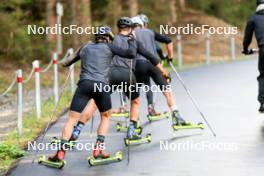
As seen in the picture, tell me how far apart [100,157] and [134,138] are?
1753mm

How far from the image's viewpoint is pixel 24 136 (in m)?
14.0

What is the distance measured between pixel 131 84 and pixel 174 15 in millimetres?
31606

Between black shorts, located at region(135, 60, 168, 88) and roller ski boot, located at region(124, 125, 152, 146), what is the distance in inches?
53.4

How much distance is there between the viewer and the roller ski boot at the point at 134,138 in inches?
501

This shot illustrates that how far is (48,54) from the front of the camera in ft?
96.0

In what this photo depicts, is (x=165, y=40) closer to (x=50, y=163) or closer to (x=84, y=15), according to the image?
(x=50, y=163)

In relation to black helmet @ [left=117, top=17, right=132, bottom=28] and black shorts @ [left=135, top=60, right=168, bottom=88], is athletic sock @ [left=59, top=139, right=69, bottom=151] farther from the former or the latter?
black shorts @ [left=135, top=60, right=168, bottom=88]

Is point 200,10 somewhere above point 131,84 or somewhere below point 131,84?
above

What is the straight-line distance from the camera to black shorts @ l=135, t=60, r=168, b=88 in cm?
1401

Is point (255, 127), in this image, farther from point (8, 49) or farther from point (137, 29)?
point (8, 49)

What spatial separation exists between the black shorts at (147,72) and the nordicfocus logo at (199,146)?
1.62 m

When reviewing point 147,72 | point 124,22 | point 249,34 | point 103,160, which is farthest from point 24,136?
point 249,34

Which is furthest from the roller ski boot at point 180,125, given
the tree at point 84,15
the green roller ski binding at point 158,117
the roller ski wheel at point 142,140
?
the tree at point 84,15

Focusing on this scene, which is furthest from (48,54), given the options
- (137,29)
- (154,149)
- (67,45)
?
(154,149)
